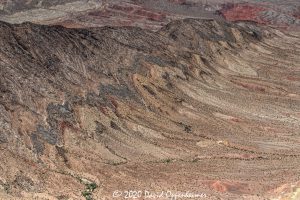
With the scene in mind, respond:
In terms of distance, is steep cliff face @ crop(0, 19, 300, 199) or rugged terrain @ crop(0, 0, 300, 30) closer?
steep cliff face @ crop(0, 19, 300, 199)

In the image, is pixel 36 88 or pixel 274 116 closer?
pixel 36 88

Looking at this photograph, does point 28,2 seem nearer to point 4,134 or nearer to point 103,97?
point 103,97

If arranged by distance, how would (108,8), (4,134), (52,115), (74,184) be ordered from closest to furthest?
(74,184) < (4,134) < (52,115) < (108,8)

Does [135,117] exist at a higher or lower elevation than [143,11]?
lower

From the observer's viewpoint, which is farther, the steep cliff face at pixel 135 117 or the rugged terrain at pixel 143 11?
the rugged terrain at pixel 143 11

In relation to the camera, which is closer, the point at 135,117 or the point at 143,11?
the point at 135,117

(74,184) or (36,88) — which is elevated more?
(36,88)

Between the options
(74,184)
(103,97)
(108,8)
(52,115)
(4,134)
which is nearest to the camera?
(74,184)

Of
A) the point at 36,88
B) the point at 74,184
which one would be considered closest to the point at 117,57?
the point at 36,88
